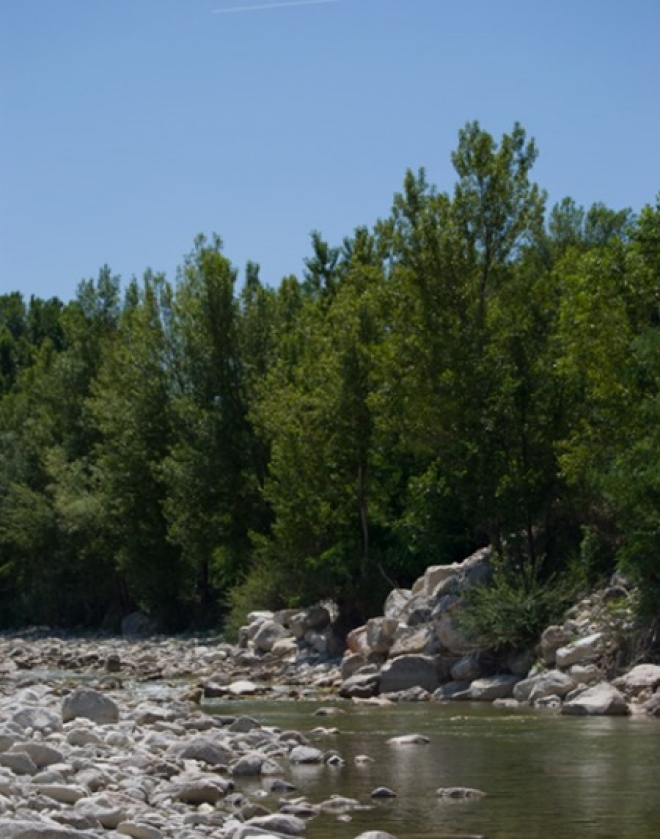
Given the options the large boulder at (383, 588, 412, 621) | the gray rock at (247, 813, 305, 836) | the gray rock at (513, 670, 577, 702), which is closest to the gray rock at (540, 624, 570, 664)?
the gray rock at (513, 670, 577, 702)

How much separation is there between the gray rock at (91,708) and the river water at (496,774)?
271cm

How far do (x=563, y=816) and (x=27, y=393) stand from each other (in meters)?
64.0

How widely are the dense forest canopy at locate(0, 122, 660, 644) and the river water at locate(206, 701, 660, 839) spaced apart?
18.5 ft

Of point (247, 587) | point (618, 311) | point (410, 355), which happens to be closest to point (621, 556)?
point (618, 311)

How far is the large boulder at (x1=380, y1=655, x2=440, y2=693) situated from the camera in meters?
27.8

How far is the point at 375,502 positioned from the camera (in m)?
39.4

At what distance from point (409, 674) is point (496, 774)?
40.1 feet

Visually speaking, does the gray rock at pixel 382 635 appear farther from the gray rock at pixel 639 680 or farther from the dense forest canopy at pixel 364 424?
the gray rock at pixel 639 680

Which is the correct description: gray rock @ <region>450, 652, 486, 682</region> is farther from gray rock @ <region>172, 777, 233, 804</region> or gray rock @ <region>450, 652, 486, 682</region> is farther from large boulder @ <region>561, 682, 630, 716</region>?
gray rock @ <region>172, 777, 233, 804</region>

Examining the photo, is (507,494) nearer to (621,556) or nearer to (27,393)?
(621,556)

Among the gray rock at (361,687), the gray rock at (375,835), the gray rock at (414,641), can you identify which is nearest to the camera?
the gray rock at (375,835)

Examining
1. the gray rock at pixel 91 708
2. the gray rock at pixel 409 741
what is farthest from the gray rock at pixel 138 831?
the gray rock at pixel 91 708

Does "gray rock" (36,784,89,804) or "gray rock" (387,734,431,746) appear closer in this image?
"gray rock" (36,784,89,804)

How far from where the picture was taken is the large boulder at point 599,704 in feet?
72.2
